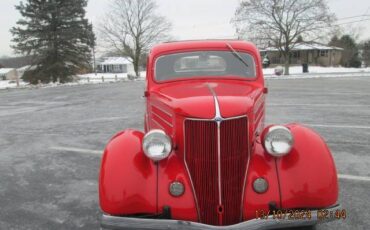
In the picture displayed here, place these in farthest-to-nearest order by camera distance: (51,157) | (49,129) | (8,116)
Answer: (8,116) < (49,129) < (51,157)

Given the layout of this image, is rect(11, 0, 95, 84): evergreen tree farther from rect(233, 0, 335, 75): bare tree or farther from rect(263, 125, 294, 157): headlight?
rect(263, 125, 294, 157): headlight

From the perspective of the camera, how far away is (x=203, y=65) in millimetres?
4949

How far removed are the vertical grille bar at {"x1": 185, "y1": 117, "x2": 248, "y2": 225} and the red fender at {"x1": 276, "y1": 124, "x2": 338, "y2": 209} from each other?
40 cm

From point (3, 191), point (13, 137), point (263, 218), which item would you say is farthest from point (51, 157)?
point (263, 218)

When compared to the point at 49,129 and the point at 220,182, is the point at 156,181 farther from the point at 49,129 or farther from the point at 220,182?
the point at 49,129

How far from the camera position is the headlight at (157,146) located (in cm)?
339

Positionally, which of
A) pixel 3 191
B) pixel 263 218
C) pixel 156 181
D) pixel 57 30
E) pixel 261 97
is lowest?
pixel 3 191

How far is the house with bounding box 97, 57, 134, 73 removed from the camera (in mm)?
84812

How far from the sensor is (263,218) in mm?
3068

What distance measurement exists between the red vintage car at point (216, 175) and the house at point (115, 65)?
82.0 meters

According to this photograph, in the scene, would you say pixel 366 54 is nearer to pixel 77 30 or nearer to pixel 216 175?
pixel 77 30

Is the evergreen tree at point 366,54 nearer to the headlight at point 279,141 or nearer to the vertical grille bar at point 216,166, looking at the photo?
the headlight at point 279,141

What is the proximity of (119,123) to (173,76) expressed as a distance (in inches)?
226

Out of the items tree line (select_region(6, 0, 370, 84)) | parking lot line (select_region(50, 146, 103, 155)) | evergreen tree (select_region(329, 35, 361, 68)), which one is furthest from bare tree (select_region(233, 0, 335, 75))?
parking lot line (select_region(50, 146, 103, 155))
